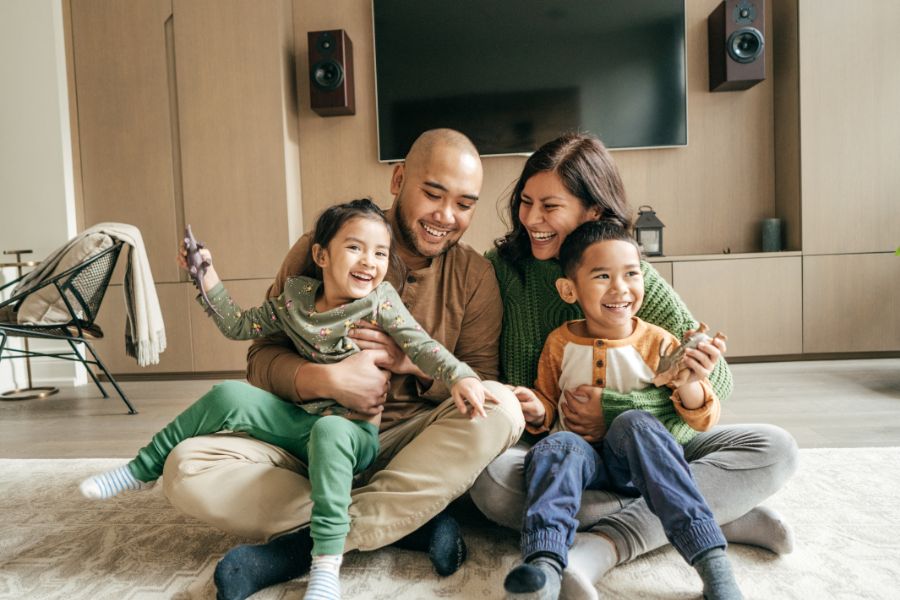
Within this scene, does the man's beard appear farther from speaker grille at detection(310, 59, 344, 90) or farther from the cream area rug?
speaker grille at detection(310, 59, 344, 90)

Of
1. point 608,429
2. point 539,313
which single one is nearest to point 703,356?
point 608,429

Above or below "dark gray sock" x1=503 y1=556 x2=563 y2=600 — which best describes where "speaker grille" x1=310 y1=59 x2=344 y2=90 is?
above

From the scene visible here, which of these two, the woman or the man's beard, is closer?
the woman

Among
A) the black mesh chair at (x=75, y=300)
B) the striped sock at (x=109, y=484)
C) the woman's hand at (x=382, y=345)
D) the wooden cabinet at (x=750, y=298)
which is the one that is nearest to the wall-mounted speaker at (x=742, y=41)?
the wooden cabinet at (x=750, y=298)

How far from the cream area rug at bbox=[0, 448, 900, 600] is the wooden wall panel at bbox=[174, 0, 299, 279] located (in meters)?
2.25

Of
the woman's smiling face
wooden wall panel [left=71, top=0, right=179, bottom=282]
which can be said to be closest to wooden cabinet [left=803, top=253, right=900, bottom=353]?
the woman's smiling face

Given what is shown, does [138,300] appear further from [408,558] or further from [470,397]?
[470,397]

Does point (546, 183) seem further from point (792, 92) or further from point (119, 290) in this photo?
point (119, 290)

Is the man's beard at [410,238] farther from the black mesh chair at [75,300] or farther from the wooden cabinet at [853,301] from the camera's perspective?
the wooden cabinet at [853,301]

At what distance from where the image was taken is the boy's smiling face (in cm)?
126

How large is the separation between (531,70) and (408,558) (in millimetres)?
3258

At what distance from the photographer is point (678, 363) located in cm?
112

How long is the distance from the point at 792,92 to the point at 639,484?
3390 mm

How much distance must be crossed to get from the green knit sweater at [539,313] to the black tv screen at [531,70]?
2478mm
